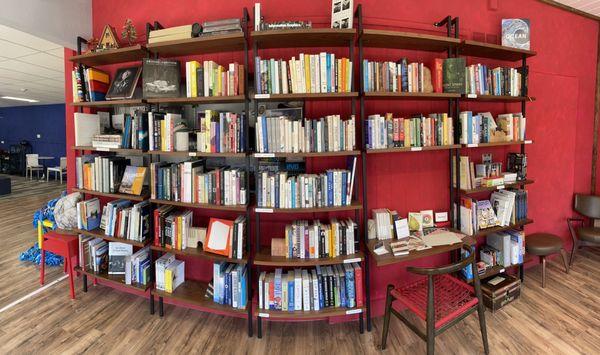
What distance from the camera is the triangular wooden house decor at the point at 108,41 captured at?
277cm

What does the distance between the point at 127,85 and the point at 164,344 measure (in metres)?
2.38

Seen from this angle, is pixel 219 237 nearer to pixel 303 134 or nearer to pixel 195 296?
pixel 195 296

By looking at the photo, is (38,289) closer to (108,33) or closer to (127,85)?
(127,85)

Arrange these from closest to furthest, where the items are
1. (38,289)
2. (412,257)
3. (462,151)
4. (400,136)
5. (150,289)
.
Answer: (412,257) < (400,136) < (150,289) < (462,151) < (38,289)

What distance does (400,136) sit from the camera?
243 centimetres

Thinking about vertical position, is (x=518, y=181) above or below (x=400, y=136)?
below

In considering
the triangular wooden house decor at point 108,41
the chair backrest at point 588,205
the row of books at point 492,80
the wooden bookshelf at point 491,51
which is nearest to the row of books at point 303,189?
the row of books at point 492,80

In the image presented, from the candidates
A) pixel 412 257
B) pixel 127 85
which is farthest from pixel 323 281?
pixel 127 85

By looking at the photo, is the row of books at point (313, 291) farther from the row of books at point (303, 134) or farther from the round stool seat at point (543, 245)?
the round stool seat at point (543, 245)

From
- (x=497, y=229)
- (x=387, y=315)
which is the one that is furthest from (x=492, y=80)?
(x=387, y=315)

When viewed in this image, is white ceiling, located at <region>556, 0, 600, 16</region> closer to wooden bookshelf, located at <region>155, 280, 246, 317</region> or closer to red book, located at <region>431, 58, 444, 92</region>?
red book, located at <region>431, 58, 444, 92</region>

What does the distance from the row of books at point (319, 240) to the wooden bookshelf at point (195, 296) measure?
72cm

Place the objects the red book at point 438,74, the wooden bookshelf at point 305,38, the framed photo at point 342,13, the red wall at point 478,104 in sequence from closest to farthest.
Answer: the wooden bookshelf at point 305,38
the framed photo at point 342,13
the red book at point 438,74
the red wall at point 478,104

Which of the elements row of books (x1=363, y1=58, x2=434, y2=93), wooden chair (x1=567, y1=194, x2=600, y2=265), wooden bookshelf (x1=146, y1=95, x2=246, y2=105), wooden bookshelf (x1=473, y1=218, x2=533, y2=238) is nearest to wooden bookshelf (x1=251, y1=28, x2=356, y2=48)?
row of books (x1=363, y1=58, x2=434, y2=93)
